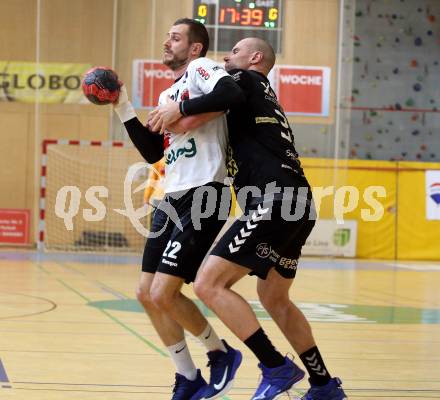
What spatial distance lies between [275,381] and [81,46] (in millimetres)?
17086

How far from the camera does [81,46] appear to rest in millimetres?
21156

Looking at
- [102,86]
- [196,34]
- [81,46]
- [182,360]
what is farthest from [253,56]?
[81,46]

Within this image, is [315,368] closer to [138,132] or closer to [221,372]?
[221,372]

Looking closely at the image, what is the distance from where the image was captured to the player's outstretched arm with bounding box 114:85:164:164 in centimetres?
558

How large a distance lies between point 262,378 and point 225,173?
1.21m

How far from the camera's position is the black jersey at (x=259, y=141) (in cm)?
526

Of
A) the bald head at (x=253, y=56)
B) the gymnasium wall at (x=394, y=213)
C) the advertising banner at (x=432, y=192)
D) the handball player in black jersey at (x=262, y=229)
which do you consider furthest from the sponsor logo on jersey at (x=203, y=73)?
the advertising banner at (x=432, y=192)

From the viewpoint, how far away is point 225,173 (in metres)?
5.41

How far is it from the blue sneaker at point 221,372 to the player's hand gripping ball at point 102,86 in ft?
5.43

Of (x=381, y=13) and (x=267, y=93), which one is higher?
(x=381, y=13)

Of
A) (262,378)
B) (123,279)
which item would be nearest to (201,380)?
(262,378)

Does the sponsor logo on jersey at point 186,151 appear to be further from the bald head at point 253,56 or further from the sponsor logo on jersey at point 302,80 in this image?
the sponsor logo on jersey at point 302,80

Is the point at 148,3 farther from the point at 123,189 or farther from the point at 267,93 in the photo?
the point at 267,93

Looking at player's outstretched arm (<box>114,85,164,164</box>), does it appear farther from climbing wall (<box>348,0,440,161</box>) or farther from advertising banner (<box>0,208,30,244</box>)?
climbing wall (<box>348,0,440,161</box>)
